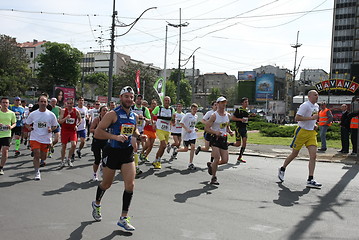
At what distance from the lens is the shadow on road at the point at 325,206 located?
4.71m

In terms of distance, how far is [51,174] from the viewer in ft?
28.1

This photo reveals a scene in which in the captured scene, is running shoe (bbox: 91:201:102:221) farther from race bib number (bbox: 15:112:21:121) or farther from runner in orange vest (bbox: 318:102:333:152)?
runner in orange vest (bbox: 318:102:333:152)

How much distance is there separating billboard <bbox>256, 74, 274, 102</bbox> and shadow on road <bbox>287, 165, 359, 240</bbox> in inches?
3871

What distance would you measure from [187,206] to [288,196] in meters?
2.13

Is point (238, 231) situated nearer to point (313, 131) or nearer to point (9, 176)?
point (313, 131)

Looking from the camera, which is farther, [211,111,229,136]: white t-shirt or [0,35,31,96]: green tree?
[0,35,31,96]: green tree

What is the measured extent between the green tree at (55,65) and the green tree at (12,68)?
7.93 meters

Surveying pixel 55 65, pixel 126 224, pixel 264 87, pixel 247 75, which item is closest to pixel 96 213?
pixel 126 224

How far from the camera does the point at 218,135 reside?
7.53 m

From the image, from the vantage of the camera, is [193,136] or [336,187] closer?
[336,187]

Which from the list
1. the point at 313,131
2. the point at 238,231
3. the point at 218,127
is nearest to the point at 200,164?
the point at 218,127

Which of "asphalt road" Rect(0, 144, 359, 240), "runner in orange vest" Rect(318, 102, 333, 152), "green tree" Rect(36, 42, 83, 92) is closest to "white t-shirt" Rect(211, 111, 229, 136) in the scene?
"asphalt road" Rect(0, 144, 359, 240)

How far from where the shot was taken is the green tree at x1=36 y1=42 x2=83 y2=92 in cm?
6875

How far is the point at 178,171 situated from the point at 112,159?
4.67 meters
